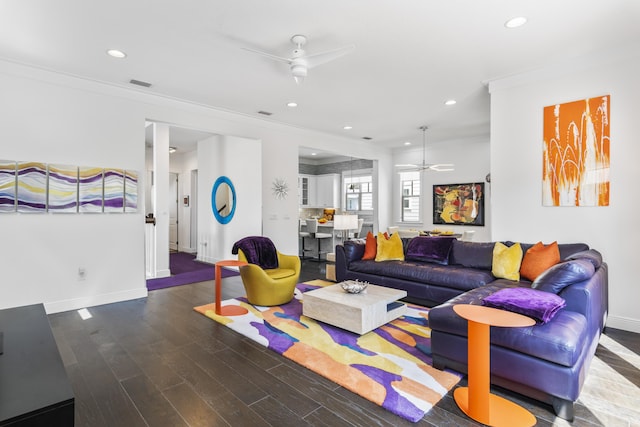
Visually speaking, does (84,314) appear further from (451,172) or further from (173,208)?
Result: (451,172)

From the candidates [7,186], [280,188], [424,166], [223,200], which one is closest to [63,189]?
[7,186]

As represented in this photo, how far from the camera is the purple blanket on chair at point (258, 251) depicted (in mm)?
4328

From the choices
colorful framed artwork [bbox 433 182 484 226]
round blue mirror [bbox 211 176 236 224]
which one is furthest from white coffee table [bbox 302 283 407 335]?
colorful framed artwork [bbox 433 182 484 226]

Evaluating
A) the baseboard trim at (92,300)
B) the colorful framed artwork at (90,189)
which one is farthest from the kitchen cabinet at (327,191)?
the colorful framed artwork at (90,189)

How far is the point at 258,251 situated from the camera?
14.6 ft

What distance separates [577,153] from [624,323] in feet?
6.23

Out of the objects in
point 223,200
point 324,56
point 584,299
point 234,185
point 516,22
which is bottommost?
point 584,299

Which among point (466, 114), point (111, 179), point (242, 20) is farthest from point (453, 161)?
point (111, 179)

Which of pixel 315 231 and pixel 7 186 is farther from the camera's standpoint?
pixel 315 231

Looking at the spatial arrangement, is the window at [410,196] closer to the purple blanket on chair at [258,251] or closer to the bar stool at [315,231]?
the bar stool at [315,231]

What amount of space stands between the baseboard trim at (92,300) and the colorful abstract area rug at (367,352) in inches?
50.6

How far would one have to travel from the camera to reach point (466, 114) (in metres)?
5.86

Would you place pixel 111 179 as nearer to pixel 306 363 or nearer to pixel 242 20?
pixel 242 20

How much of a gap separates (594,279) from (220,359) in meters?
3.13
